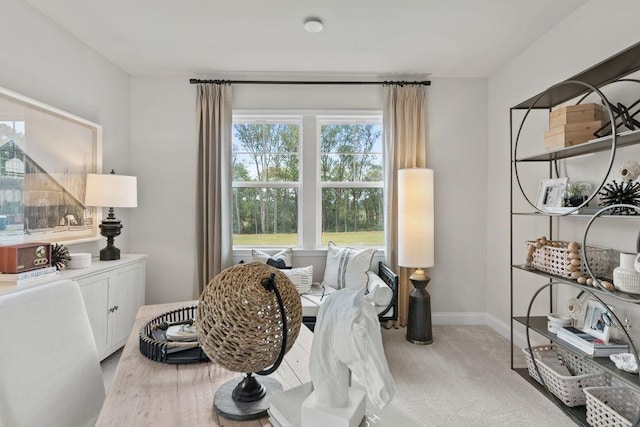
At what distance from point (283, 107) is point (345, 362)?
11.2ft

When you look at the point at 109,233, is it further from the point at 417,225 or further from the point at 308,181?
the point at 417,225

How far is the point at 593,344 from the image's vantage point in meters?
1.98

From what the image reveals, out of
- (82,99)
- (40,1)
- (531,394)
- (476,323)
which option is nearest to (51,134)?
(82,99)

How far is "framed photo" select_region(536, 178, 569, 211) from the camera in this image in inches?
91.8

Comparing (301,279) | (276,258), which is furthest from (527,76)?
(276,258)

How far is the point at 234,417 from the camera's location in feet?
2.70

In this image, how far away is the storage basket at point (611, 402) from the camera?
190 centimetres

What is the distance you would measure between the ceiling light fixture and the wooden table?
236 centimetres

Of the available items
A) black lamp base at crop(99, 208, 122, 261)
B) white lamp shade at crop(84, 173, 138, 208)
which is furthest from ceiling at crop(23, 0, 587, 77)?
black lamp base at crop(99, 208, 122, 261)

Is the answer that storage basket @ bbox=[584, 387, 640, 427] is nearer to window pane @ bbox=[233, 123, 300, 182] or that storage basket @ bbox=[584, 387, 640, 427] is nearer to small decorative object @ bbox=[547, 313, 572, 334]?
small decorative object @ bbox=[547, 313, 572, 334]

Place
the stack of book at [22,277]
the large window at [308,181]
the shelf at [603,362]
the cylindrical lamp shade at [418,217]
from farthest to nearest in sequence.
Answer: the large window at [308,181], the cylindrical lamp shade at [418,217], the stack of book at [22,277], the shelf at [603,362]

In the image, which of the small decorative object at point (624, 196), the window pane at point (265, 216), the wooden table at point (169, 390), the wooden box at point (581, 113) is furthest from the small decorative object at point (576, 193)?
the window pane at point (265, 216)

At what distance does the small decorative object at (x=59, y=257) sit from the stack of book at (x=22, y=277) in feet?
0.64

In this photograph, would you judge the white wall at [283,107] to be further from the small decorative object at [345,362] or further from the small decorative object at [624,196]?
the small decorative object at [345,362]
